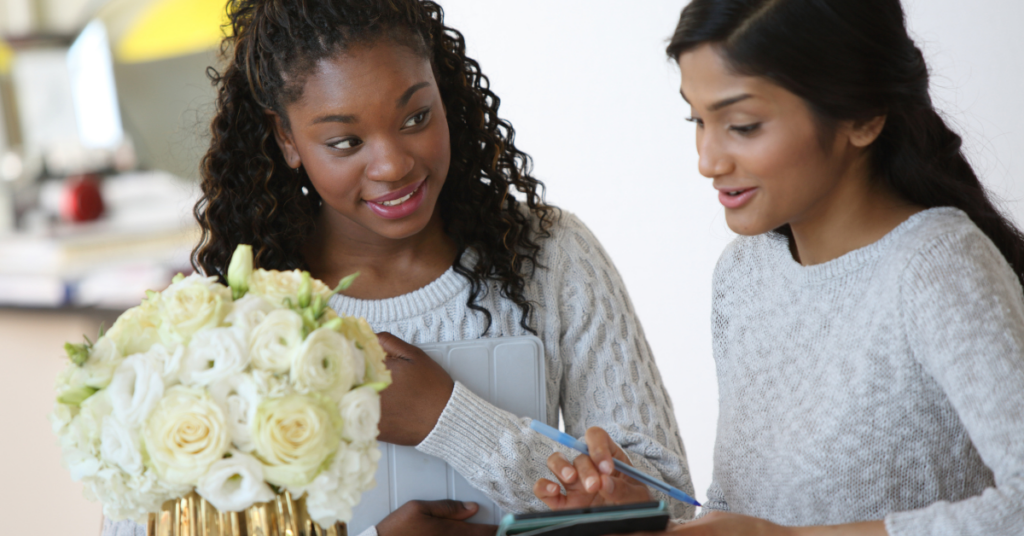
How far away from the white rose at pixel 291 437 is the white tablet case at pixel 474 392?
1.60 feet

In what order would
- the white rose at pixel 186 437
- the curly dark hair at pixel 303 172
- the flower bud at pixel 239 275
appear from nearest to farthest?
1. the white rose at pixel 186 437
2. the flower bud at pixel 239 275
3. the curly dark hair at pixel 303 172

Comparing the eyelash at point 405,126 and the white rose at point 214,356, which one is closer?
the white rose at point 214,356

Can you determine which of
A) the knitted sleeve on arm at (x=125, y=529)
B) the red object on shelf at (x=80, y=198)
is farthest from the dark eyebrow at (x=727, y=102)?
the red object on shelf at (x=80, y=198)

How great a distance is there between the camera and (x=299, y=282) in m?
0.91

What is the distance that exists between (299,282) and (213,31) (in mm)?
2895

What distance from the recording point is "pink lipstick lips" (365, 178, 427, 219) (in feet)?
4.31

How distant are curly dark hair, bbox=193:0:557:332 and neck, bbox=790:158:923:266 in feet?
1.69

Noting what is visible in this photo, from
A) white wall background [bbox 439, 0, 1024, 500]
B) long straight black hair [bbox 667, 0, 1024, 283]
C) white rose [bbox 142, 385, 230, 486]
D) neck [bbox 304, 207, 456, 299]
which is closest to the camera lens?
white rose [bbox 142, 385, 230, 486]

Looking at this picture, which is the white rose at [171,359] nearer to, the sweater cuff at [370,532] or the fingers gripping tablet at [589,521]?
the fingers gripping tablet at [589,521]

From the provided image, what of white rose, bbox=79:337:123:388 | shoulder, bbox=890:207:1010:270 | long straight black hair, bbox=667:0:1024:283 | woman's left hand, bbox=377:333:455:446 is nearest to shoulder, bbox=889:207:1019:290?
shoulder, bbox=890:207:1010:270

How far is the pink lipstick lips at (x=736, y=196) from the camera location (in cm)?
109

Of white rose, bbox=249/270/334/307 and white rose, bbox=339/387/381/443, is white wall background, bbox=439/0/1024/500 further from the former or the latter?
white rose, bbox=339/387/381/443

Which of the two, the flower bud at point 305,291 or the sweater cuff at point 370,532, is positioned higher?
the flower bud at point 305,291

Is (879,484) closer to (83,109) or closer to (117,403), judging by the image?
(117,403)
